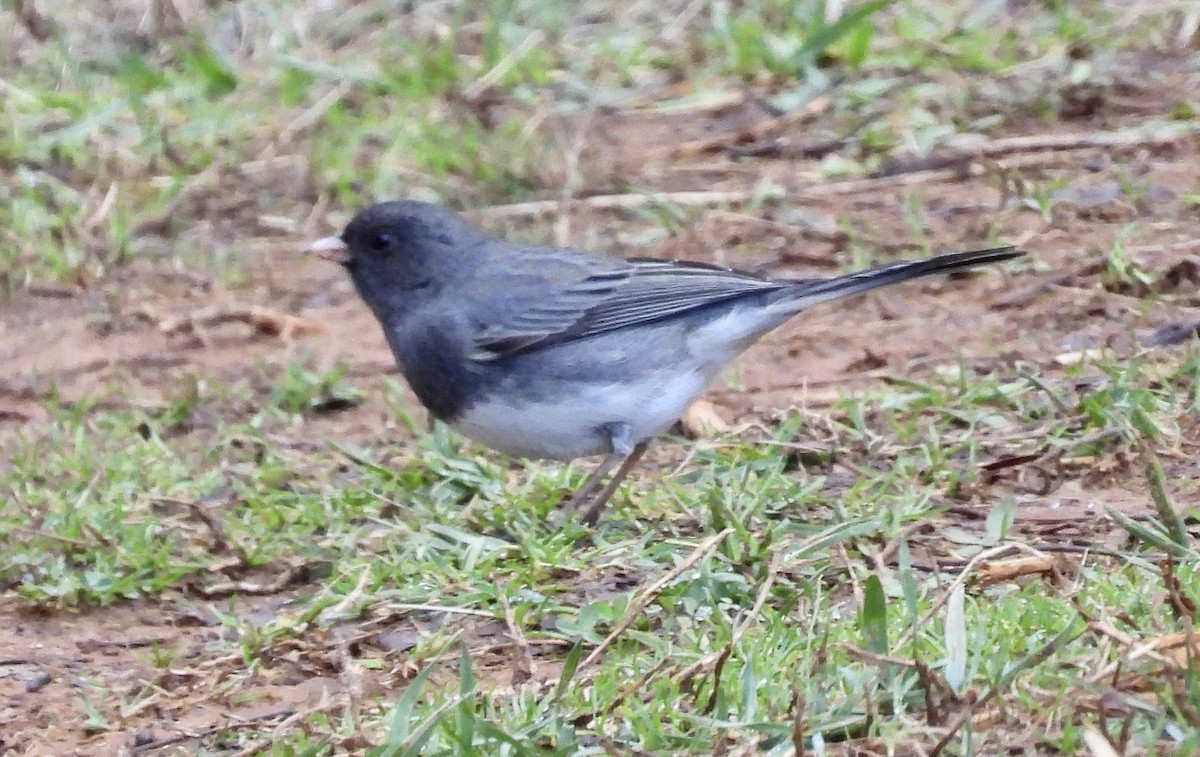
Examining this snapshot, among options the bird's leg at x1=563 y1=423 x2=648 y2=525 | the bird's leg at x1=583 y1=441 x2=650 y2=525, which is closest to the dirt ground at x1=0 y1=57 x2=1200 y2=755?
the bird's leg at x1=583 y1=441 x2=650 y2=525

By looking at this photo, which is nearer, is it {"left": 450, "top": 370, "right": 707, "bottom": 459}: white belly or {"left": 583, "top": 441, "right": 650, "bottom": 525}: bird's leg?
{"left": 583, "top": 441, "right": 650, "bottom": 525}: bird's leg

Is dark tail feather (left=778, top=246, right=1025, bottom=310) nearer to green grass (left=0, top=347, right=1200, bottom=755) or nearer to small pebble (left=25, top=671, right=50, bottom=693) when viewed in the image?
green grass (left=0, top=347, right=1200, bottom=755)

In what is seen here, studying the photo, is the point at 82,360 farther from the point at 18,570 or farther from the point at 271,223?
the point at 18,570

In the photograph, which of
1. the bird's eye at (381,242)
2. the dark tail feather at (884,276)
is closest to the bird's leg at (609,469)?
the dark tail feather at (884,276)

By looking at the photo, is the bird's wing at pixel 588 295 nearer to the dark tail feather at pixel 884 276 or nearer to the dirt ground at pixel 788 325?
the dark tail feather at pixel 884 276

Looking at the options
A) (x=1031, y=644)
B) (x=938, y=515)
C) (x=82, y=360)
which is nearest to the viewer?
(x=1031, y=644)

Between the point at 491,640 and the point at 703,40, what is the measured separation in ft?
16.7

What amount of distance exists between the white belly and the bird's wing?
191 millimetres

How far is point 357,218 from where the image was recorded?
5.16 m

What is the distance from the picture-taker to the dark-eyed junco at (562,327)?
180 inches

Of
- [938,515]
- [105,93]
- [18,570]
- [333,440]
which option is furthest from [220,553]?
[105,93]

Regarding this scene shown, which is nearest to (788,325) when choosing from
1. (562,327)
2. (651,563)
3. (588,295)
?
(588,295)

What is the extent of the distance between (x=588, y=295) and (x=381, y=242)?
66 cm

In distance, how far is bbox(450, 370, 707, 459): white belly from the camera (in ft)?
14.9
